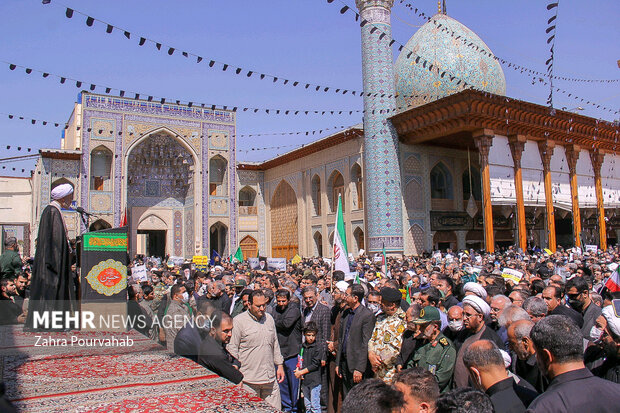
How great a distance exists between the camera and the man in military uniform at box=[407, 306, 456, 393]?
339 cm

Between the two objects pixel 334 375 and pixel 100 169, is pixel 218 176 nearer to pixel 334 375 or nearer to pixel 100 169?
pixel 100 169

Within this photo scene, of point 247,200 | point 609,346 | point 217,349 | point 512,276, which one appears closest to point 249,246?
point 247,200

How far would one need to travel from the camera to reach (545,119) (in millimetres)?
18828

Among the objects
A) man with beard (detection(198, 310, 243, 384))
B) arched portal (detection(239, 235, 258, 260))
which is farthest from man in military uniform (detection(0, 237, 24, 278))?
arched portal (detection(239, 235, 258, 260))

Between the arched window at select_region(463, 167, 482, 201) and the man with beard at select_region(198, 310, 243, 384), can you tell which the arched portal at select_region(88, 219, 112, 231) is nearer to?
the arched window at select_region(463, 167, 482, 201)

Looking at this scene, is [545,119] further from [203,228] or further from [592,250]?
[203,228]

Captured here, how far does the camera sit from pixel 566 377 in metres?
1.98

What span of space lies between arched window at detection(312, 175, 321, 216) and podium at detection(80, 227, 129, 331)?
19.3 metres

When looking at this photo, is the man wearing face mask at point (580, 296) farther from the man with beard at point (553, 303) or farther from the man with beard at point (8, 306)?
the man with beard at point (8, 306)

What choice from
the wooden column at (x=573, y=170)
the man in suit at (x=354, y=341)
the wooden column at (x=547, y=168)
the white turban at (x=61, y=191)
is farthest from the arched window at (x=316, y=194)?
the white turban at (x=61, y=191)

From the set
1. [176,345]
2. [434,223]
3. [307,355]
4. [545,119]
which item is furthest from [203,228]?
[176,345]

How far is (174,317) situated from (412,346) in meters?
1.88

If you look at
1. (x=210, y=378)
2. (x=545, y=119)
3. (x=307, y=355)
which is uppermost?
(x=545, y=119)

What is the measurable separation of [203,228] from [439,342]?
21.4 meters
